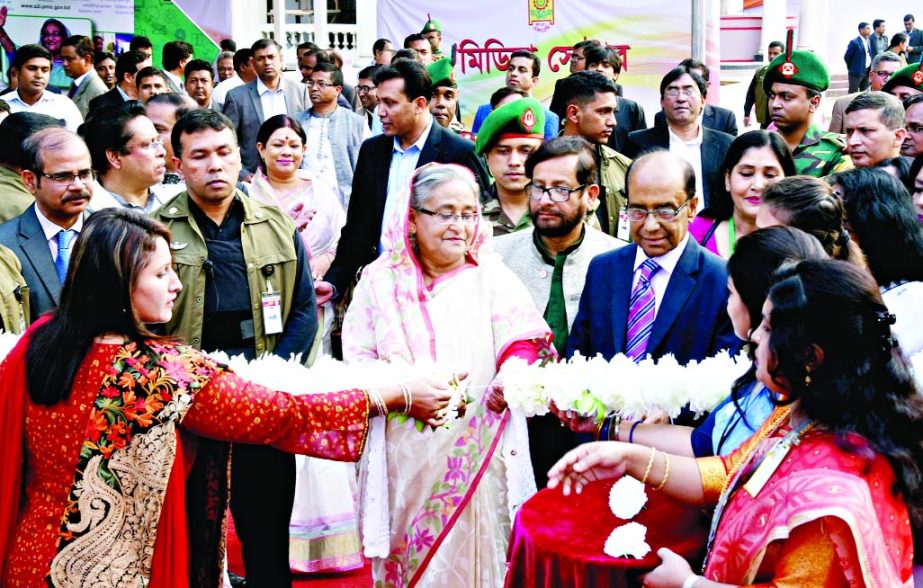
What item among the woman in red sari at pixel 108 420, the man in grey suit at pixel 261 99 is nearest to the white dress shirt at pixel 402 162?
the man in grey suit at pixel 261 99

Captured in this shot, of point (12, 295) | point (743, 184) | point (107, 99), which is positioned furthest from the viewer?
point (107, 99)

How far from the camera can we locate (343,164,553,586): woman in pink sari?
3.81 meters

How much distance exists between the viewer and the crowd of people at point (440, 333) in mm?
2219

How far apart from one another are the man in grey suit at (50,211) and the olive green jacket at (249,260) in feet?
1.25

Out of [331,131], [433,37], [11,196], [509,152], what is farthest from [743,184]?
[433,37]

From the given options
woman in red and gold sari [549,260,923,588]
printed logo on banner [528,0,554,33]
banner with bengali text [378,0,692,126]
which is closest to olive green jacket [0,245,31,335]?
woman in red and gold sari [549,260,923,588]

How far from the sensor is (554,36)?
544 inches

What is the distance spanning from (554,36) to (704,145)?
774 cm

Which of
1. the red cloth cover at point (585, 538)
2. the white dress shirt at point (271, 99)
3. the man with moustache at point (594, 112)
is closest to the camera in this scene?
the red cloth cover at point (585, 538)

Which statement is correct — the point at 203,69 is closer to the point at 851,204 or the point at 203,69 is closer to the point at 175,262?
the point at 175,262

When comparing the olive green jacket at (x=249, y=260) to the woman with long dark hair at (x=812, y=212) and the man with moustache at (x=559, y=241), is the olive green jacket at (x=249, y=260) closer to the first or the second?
the man with moustache at (x=559, y=241)

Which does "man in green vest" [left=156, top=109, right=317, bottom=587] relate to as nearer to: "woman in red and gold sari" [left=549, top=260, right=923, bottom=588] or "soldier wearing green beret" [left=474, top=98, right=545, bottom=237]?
"soldier wearing green beret" [left=474, top=98, right=545, bottom=237]

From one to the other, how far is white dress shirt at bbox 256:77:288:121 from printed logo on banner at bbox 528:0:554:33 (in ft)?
17.6

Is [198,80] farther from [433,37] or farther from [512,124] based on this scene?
[512,124]
